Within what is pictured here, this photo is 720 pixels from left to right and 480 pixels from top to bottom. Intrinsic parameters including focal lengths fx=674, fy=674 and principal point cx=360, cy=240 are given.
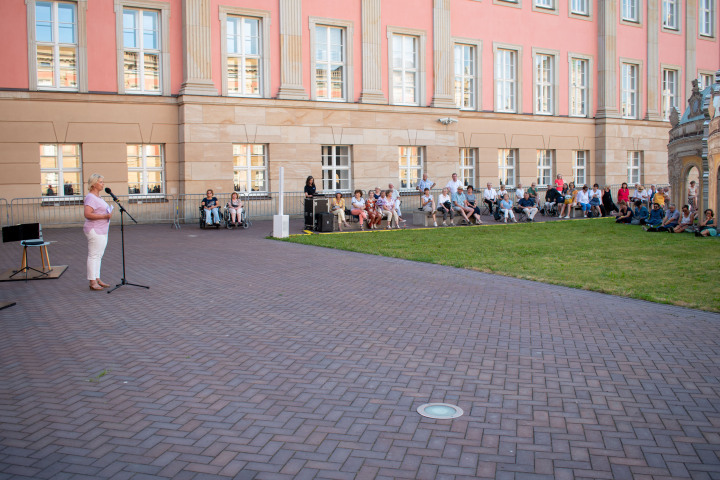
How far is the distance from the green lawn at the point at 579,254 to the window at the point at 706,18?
2689 centimetres

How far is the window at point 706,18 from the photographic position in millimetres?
43438

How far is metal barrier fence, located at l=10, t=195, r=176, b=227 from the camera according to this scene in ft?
75.4

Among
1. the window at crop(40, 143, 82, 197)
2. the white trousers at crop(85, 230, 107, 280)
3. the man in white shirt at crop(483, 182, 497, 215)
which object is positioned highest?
the window at crop(40, 143, 82, 197)

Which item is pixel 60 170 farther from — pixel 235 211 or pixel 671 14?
pixel 671 14

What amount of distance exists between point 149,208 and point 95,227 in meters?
Answer: 14.6

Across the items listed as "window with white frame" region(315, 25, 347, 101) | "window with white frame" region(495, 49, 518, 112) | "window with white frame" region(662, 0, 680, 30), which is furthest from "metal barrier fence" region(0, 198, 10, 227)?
"window with white frame" region(662, 0, 680, 30)

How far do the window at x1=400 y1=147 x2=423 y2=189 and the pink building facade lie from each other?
0.08 meters

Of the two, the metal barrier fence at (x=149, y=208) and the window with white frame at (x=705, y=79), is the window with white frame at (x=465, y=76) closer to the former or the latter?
the metal barrier fence at (x=149, y=208)

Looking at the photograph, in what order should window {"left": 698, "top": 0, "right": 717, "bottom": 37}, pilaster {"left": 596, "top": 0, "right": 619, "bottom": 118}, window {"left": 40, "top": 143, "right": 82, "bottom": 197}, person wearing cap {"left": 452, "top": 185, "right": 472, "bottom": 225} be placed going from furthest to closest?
window {"left": 698, "top": 0, "right": 717, "bottom": 37} → pilaster {"left": 596, "top": 0, "right": 619, "bottom": 118} → person wearing cap {"left": 452, "top": 185, "right": 472, "bottom": 225} → window {"left": 40, "top": 143, "right": 82, "bottom": 197}

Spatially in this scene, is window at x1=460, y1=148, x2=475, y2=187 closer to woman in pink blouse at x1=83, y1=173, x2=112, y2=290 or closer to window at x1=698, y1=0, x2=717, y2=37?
window at x1=698, y1=0, x2=717, y2=37

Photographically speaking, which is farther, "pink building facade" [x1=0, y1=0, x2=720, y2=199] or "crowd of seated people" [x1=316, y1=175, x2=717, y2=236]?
"pink building facade" [x1=0, y1=0, x2=720, y2=199]

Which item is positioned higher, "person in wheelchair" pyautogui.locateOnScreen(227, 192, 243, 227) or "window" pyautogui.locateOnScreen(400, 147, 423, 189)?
"window" pyautogui.locateOnScreen(400, 147, 423, 189)

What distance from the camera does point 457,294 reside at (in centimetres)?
1049

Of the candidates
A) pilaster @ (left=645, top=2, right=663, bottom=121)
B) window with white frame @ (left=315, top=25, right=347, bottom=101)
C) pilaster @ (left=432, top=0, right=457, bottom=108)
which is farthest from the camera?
pilaster @ (left=645, top=2, right=663, bottom=121)
